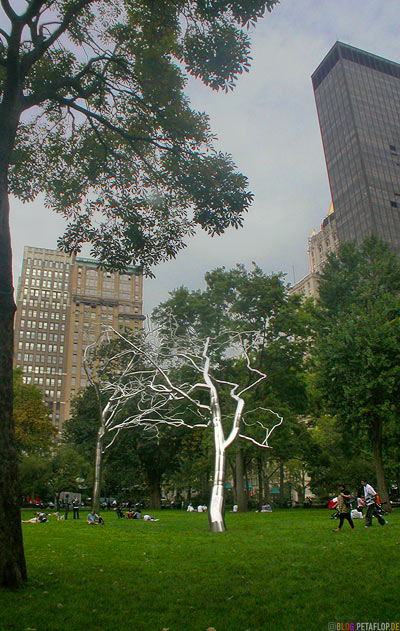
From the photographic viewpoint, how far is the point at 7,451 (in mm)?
7320

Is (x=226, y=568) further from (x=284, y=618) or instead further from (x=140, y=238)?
(x=140, y=238)

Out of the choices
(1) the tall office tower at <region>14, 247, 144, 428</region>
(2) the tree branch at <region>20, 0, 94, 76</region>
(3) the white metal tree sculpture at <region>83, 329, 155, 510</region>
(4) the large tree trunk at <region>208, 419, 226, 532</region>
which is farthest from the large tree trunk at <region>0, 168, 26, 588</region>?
(1) the tall office tower at <region>14, 247, 144, 428</region>

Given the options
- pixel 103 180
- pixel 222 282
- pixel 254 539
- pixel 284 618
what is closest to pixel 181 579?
pixel 284 618

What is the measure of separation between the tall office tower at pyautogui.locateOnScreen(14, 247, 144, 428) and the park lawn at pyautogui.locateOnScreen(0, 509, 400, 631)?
112 m

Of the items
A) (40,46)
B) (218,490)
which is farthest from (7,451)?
(218,490)

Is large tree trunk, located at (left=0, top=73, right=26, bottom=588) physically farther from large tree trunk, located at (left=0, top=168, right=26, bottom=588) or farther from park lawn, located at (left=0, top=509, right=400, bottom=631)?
park lawn, located at (left=0, top=509, right=400, bottom=631)

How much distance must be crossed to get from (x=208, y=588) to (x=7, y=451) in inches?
141

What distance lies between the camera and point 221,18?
34.3 feet

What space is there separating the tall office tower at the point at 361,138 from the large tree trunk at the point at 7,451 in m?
Answer: 109

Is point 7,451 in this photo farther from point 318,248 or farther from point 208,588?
point 318,248

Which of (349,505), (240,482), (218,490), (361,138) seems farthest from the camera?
(361,138)

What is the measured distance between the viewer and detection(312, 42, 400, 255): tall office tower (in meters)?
113

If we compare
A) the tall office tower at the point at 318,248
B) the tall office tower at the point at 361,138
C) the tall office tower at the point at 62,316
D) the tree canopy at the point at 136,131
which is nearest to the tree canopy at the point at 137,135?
the tree canopy at the point at 136,131

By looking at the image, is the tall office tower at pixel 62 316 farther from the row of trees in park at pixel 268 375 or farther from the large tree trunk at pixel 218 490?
the large tree trunk at pixel 218 490
